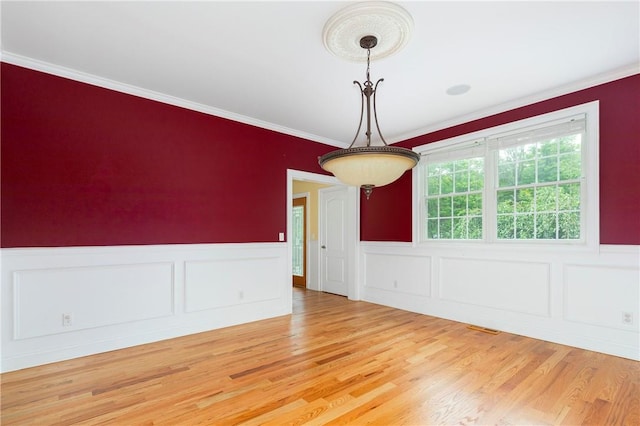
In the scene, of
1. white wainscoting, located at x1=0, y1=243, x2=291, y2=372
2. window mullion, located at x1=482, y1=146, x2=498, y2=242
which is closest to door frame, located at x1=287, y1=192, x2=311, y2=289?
white wainscoting, located at x1=0, y1=243, x2=291, y2=372

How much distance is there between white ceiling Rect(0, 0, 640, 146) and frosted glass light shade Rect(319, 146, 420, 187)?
40.5 inches

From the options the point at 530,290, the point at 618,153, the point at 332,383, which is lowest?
the point at 332,383

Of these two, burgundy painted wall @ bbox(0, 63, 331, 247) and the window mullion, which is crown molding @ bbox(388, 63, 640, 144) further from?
burgundy painted wall @ bbox(0, 63, 331, 247)

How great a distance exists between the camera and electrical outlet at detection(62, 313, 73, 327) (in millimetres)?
3008

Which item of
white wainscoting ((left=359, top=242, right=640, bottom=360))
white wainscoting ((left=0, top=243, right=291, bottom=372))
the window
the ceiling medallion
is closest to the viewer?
the ceiling medallion

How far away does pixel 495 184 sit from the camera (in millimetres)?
4090

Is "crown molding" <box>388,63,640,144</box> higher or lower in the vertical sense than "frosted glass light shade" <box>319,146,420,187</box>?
higher

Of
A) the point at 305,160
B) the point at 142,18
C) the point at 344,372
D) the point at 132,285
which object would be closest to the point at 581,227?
the point at 344,372

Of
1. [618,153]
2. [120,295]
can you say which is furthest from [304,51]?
[618,153]

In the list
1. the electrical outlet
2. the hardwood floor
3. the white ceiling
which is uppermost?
the white ceiling

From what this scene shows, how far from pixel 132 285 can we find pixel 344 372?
2.40m

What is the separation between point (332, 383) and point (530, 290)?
2.69 m

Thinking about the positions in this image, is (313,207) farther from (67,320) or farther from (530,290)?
(67,320)

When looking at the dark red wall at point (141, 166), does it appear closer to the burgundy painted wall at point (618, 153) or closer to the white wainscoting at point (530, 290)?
the burgundy painted wall at point (618, 153)
